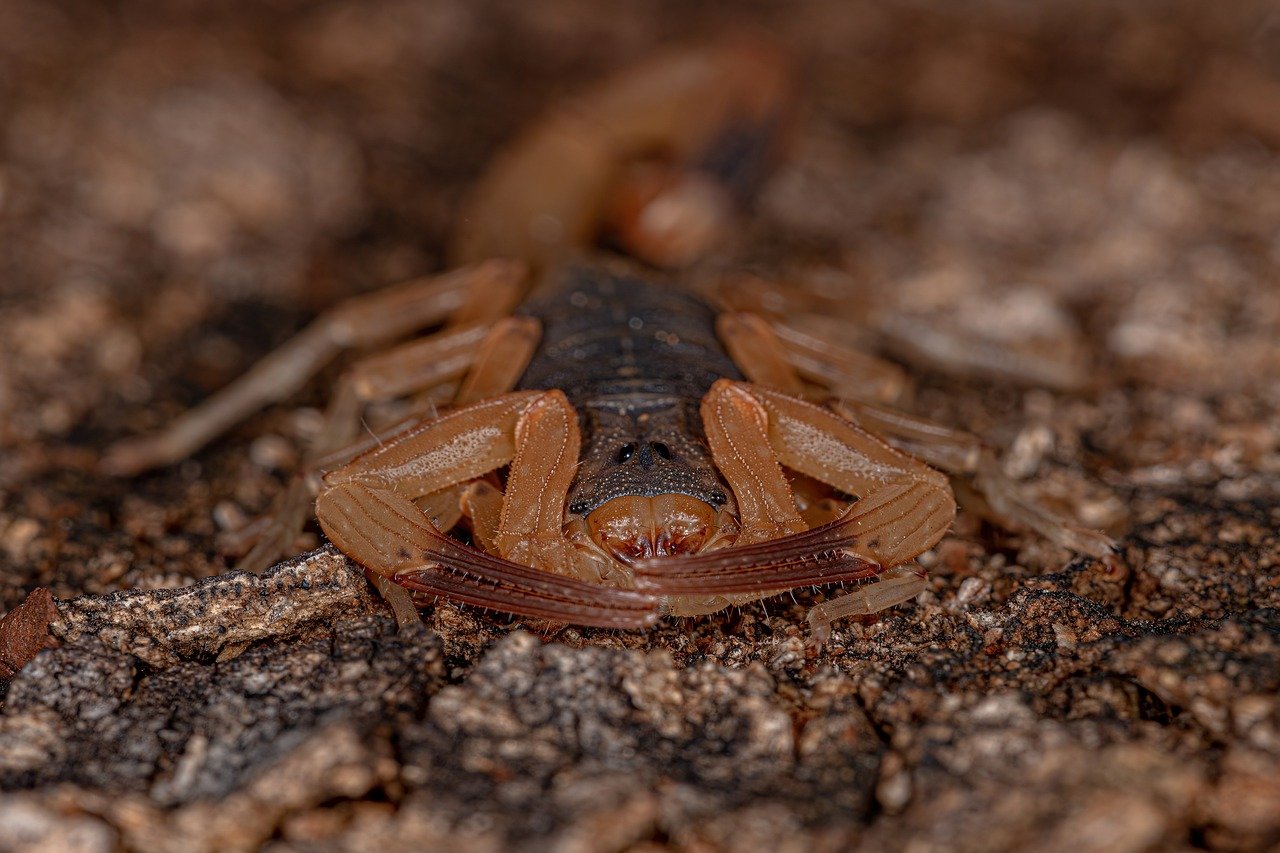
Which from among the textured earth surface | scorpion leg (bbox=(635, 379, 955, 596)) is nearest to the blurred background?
the textured earth surface

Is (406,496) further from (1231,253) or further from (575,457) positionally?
(1231,253)

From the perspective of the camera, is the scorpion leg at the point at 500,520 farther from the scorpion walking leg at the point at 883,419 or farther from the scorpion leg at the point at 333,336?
the scorpion leg at the point at 333,336

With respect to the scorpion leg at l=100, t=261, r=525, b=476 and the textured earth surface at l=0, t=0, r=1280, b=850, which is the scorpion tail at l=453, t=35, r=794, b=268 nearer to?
the textured earth surface at l=0, t=0, r=1280, b=850

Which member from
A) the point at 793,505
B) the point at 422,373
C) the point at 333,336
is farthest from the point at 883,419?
the point at 333,336

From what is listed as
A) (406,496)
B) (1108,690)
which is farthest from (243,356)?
(1108,690)

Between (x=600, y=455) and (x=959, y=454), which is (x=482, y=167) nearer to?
(x=600, y=455)

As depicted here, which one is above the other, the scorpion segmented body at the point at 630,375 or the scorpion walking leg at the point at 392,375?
the scorpion segmented body at the point at 630,375

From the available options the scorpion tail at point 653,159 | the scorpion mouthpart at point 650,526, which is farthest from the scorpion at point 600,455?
the scorpion tail at point 653,159
